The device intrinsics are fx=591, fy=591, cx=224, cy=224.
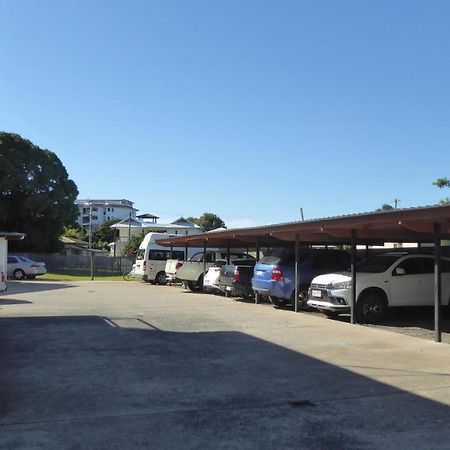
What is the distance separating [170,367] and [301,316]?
740 centimetres

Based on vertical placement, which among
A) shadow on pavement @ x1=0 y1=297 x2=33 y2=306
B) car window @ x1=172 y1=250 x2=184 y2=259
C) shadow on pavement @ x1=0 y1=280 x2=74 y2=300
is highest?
car window @ x1=172 y1=250 x2=184 y2=259

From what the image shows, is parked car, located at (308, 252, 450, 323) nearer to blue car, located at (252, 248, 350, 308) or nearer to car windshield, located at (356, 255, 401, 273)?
car windshield, located at (356, 255, 401, 273)

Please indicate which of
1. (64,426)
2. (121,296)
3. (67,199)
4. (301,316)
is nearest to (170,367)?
(64,426)

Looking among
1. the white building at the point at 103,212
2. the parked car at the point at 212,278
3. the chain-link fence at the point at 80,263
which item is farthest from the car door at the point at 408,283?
the white building at the point at 103,212

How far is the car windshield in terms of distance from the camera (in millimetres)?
15031

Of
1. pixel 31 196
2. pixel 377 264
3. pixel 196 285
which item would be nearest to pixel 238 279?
pixel 196 285

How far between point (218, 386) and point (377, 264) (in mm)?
8699

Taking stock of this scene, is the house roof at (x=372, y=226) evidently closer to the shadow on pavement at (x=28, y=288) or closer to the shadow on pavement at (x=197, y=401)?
the shadow on pavement at (x=197, y=401)

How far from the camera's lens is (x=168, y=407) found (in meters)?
6.62

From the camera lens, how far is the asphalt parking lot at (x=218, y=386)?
564 centimetres

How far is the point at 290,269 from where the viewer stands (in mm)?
17391

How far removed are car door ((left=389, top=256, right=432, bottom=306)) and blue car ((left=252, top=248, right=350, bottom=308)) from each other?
2.78 m

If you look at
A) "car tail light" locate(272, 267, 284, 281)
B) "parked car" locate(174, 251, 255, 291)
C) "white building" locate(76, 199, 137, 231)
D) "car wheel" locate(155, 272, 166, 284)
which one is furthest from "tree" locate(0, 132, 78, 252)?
"white building" locate(76, 199, 137, 231)

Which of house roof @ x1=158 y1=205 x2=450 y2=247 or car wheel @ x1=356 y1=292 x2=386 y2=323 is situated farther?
car wheel @ x1=356 y1=292 x2=386 y2=323
